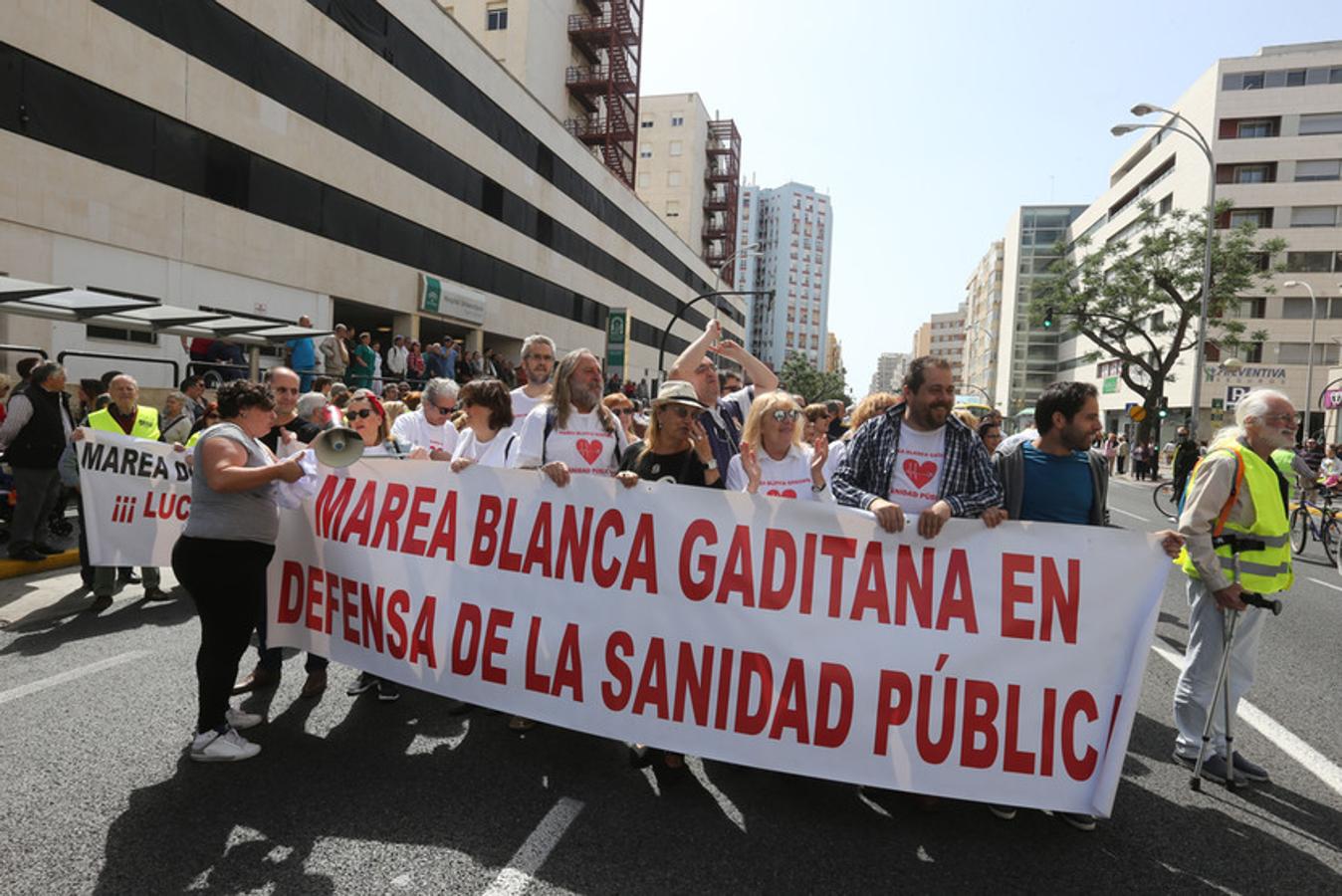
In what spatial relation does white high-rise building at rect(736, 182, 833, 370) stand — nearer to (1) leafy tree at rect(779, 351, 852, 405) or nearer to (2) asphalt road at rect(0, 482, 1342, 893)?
(1) leafy tree at rect(779, 351, 852, 405)

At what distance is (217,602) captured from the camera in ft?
12.0

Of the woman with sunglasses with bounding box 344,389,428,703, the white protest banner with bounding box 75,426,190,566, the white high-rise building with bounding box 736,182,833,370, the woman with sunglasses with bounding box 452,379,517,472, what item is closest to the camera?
the woman with sunglasses with bounding box 344,389,428,703

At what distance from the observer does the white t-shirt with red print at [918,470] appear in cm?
365

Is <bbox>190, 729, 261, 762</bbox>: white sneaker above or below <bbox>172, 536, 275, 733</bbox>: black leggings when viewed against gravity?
below

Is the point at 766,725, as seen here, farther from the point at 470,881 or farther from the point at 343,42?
the point at 343,42

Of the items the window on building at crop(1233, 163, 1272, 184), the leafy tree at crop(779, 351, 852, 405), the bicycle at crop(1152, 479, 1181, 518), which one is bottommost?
the bicycle at crop(1152, 479, 1181, 518)

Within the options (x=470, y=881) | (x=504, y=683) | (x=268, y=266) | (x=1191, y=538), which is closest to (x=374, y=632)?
(x=504, y=683)

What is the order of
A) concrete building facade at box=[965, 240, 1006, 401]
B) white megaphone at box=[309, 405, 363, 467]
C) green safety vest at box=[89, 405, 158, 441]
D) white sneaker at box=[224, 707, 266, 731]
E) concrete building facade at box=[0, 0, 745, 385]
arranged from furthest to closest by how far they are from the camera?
concrete building facade at box=[965, 240, 1006, 401], concrete building facade at box=[0, 0, 745, 385], green safety vest at box=[89, 405, 158, 441], white sneaker at box=[224, 707, 266, 731], white megaphone at box=[309, 405, 363, 467]

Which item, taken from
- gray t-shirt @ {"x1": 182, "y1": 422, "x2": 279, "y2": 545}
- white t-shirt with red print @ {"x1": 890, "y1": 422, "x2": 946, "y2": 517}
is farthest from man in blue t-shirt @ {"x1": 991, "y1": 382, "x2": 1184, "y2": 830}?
gray t-shirt @ {"x1": 182, "y1": 422, "x2": 279, "y2": 545}

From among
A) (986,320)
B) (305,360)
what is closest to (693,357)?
(305,360)

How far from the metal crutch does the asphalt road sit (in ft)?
0.35

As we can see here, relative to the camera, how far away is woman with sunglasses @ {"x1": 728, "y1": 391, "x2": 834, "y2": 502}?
4043 mm

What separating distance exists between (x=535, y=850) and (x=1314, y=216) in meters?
60.4

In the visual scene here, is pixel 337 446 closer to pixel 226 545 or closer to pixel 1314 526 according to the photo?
pixel 226 545
